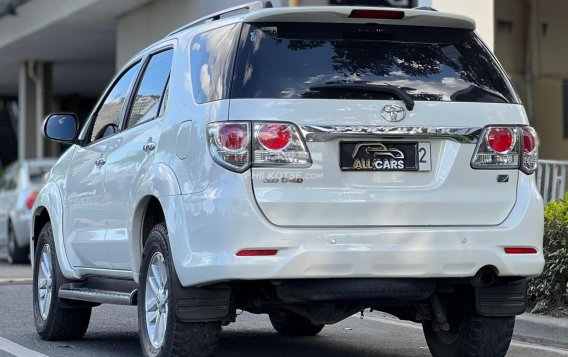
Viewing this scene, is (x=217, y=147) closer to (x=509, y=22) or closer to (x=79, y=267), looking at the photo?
(x=79, y=267)

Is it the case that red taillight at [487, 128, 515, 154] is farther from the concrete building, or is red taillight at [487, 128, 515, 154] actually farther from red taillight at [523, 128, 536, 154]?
the concrete building

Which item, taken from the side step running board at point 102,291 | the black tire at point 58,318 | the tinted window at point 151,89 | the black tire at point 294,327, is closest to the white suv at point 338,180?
the tinted window at point 151,89

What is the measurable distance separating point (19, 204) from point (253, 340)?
32.5 ft

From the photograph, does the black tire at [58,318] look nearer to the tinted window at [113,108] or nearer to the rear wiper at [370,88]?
the tinted window at [113,108]

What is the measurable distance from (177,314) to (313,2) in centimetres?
1225

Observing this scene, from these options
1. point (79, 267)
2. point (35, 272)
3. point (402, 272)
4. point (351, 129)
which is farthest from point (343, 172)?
point (35, 272)

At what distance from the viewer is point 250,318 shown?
32.6ft

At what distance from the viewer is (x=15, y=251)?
17.5 metres

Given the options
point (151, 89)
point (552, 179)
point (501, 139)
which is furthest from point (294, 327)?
point (552, 179)

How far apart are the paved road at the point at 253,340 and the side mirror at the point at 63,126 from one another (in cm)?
145

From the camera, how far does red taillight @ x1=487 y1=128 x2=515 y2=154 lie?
612cm

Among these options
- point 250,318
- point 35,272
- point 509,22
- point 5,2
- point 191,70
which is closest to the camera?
point 191,70

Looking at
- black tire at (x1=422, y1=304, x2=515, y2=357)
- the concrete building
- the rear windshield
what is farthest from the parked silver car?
the rear windshield

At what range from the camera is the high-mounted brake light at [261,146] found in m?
5.76
